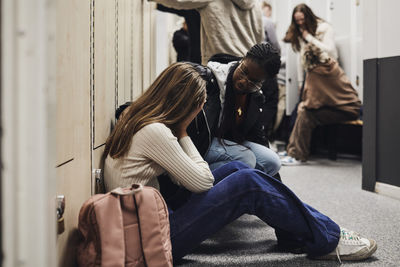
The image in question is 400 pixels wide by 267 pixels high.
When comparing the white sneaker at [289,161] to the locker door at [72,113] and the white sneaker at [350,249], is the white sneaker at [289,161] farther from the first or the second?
the locker door at [72,113]

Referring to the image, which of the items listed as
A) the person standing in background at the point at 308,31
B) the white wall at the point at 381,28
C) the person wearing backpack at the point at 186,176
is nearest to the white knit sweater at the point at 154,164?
the person wearing backpack at the point at 186,176

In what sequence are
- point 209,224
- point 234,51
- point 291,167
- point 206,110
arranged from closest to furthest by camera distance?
point 209,224
point 206,110
point 234,51
point 291,167

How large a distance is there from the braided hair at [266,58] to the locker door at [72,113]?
705 mm

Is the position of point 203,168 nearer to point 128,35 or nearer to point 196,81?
point 196,81

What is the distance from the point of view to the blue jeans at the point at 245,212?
1164 mm

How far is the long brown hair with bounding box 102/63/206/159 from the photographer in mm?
1159

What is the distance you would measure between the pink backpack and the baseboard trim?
1638 millimetres

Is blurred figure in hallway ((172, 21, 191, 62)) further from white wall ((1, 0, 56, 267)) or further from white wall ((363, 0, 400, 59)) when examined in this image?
white wall ((1, 0, 56, 267))

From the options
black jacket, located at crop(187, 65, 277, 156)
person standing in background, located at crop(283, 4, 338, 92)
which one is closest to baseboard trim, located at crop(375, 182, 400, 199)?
black jacket, located at crop(187, 65, 277, 156)

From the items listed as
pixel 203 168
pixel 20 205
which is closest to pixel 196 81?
pixel 203 168

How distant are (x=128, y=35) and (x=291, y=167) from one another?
1.97 meters

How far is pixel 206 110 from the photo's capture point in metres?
1.62

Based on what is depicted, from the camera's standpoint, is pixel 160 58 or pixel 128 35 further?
pixel 160 58

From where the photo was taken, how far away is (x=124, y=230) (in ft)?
3.13
